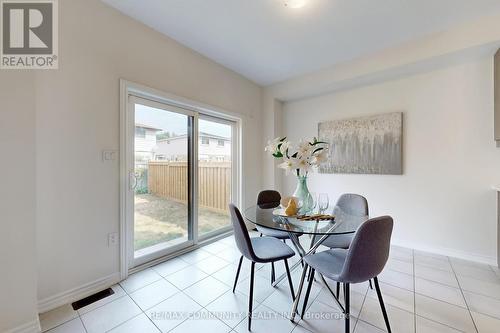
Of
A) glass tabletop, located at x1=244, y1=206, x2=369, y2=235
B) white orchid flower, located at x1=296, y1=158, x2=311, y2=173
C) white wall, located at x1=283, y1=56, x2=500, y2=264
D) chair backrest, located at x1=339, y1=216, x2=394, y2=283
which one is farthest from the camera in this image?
white wall, located at x1=283, y1=56, x2=500, y2=264

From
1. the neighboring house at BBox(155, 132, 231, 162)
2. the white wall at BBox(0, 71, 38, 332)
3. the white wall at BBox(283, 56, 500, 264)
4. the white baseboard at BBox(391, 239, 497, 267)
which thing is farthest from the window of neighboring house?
the white baseboard at BBox(391, 239, 497, 267)

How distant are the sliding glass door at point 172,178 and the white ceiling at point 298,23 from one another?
0.89 meters

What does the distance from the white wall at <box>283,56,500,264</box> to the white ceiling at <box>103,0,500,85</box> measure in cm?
73

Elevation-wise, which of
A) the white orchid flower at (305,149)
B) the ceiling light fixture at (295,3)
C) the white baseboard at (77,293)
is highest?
the ceiling light fixture at (295,3)

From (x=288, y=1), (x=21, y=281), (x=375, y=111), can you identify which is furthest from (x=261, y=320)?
(x=375, y=111)

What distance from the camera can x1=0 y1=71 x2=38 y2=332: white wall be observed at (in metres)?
1.31

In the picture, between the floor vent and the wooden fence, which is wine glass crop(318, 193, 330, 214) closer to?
the wooden fence

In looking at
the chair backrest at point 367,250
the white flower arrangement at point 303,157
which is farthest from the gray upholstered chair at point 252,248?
the white flower arrangement at point 303,157

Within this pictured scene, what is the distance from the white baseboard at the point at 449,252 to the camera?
240 centimetres

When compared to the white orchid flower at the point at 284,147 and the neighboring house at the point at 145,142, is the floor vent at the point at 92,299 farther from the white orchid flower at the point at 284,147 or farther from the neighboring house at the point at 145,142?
the white orchid flower at the point at 284,147

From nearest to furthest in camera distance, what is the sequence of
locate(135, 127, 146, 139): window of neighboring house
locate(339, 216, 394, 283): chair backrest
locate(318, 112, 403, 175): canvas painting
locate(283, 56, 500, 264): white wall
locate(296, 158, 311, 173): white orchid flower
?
locate(339, 216, 394, 283): chair backrest
locate(296, 158, 311, 173): white orchid flower
locate(135, 127, 146, 139): window of neighboring house
locate(283, 56, 500, 264): white wall
locate(318, 112, 403, 175): canvas painting

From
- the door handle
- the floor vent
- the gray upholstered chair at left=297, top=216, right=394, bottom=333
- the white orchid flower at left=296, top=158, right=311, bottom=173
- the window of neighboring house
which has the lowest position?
the floor vent

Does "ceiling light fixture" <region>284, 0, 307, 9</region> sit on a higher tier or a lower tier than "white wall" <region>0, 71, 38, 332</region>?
higher

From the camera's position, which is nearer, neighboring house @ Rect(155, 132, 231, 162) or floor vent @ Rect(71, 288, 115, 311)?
floor vent @ Rect(71, 288, 115, 311)
